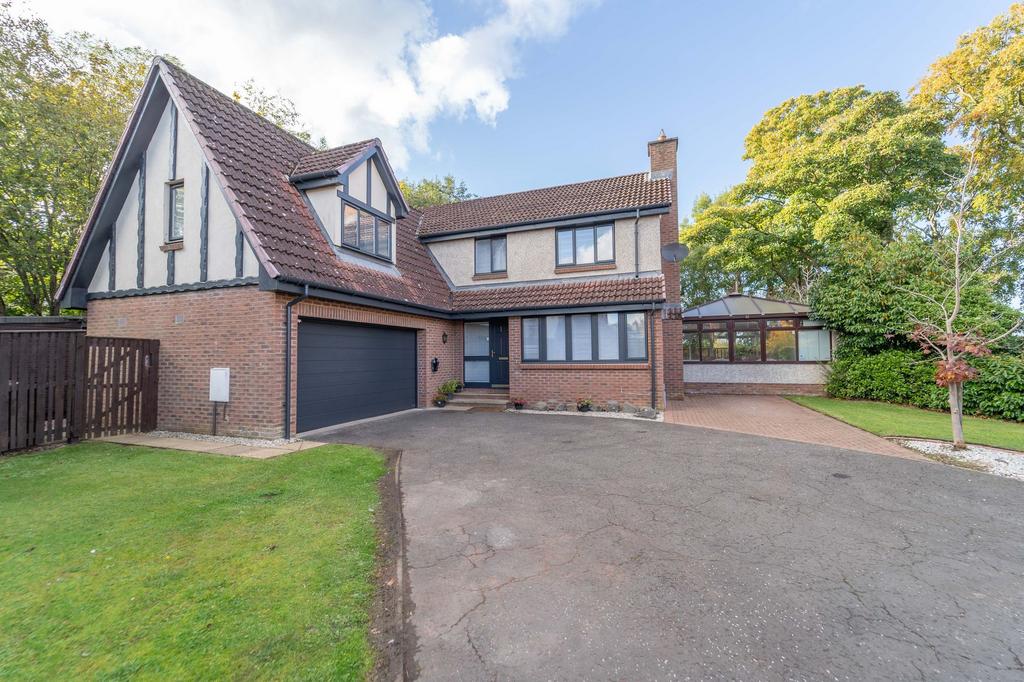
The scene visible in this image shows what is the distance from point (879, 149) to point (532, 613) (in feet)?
74.9

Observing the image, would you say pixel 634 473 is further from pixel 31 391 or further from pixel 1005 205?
pixel 1005 205

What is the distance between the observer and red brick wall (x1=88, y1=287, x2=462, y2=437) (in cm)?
778

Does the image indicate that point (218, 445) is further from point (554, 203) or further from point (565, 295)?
point (554, 203)

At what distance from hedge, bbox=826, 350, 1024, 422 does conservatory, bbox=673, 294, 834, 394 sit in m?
1.34

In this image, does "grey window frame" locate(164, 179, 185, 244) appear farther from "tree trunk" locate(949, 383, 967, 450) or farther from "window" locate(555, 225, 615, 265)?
"tree trunk" locate(949, 383, 967, 450)

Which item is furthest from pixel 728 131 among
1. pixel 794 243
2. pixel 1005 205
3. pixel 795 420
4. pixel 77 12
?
pixel 77 12

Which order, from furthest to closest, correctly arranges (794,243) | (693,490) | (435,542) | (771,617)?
(794,243) → (693,490) → (435,542) → (771,617)

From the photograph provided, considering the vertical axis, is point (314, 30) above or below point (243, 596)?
above

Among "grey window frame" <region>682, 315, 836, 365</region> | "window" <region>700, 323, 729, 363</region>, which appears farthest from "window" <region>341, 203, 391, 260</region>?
"window" <region>700, 323, 729, 363</region>

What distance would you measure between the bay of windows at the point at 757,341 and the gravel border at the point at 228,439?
15.9m

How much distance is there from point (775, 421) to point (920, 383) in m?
6.22

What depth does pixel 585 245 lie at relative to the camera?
44.0 feet

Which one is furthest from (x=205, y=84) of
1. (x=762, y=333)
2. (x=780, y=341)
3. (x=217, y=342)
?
(x=780, y=341)

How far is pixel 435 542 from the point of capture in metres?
3.82
